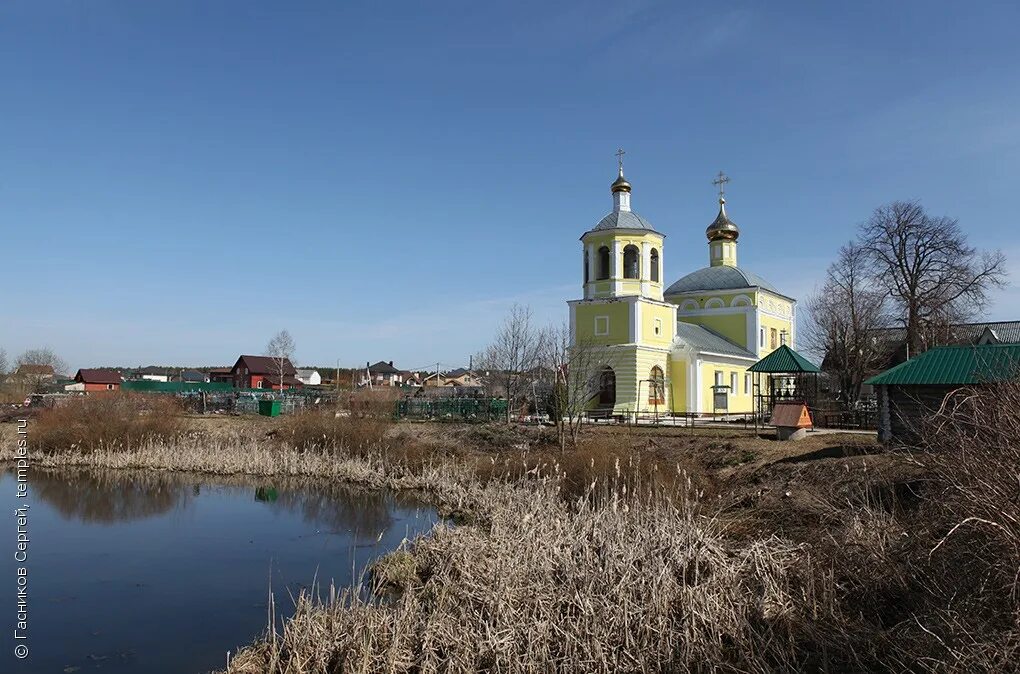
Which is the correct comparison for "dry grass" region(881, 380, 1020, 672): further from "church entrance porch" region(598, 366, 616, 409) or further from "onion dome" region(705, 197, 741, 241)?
"onion dome" region(705, 197, 741, 241)

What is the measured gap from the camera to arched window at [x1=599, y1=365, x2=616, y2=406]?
3409 cm

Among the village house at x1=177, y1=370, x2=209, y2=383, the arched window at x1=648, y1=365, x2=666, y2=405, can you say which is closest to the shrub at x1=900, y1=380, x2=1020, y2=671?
the arched window at x1=648, y1=365, x2=666, y2=405

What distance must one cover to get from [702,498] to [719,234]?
33659 millimetres

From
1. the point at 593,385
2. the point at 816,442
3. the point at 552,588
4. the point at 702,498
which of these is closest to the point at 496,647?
the point at 552,588

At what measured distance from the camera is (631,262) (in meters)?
34.3

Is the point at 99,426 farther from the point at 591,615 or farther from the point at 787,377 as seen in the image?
the point at 787,377

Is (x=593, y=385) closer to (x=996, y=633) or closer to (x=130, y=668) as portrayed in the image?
(x=130, y=668)

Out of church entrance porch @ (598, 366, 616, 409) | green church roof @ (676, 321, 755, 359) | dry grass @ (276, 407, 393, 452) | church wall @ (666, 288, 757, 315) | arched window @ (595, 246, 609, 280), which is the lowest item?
dry grass @ (276, 407, 393, 452)

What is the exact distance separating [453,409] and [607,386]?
6755mm

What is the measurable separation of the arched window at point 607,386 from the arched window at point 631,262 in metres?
4.18

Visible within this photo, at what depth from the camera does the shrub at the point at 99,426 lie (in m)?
22.2

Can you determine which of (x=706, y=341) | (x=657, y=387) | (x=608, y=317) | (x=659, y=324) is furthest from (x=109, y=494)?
(x=706, y=341)

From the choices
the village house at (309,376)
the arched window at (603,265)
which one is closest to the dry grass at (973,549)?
the arched window at (603,265)

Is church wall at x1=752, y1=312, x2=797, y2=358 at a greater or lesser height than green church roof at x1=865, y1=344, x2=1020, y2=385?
greater
